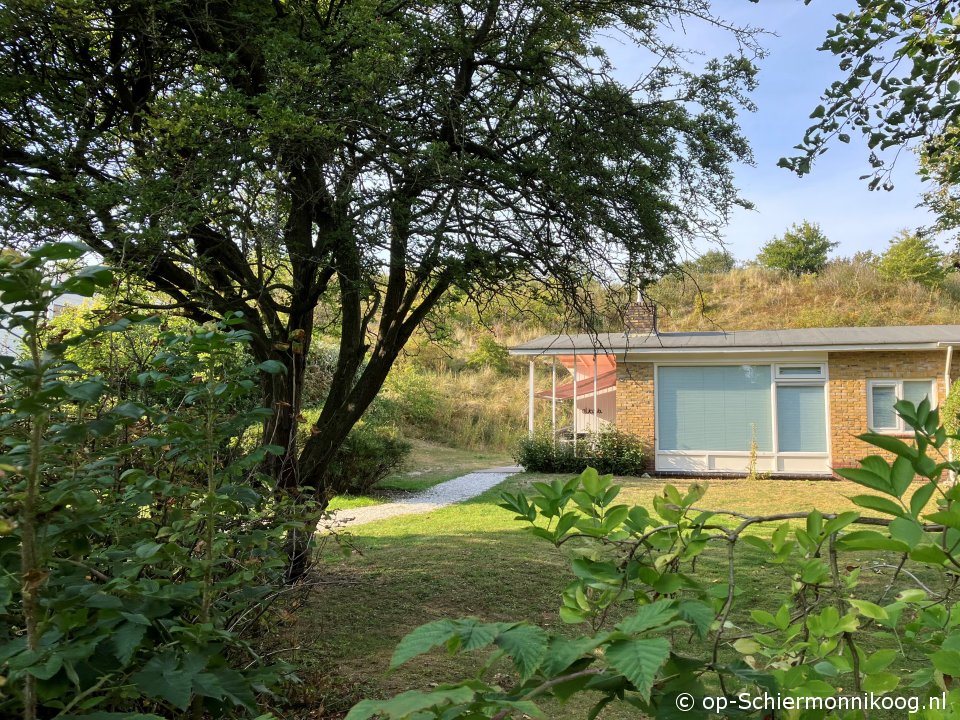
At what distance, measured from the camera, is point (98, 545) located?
2.20 m

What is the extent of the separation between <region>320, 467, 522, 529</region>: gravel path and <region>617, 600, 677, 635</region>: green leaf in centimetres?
870

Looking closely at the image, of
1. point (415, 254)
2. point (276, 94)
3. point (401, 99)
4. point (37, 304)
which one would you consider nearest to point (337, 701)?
point (415, 254)

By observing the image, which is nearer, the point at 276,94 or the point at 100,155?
the point at 276,94

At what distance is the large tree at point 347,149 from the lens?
13.0 ft

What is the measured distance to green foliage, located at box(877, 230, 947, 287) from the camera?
31.5 meters

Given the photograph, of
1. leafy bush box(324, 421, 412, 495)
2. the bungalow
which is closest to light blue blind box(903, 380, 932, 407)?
the bungalow

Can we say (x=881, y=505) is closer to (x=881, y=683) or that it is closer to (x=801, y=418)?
(x=881, y=683)

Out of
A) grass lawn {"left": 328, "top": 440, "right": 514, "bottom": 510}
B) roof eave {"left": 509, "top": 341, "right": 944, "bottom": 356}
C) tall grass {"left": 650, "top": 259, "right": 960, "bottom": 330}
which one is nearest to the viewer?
grass lawn {"left": 328, "top": 440, "right": 514, "bottom": 510}

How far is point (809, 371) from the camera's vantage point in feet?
52.1

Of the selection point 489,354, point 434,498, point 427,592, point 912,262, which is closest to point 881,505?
point 427,592

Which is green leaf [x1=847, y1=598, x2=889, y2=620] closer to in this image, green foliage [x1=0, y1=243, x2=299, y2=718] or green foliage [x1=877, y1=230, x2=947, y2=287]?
green foliage [x1=0, y1=243, x2=299, y2=718]

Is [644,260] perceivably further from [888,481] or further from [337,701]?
[888,481]

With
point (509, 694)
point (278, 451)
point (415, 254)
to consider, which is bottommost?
point (509, 694)

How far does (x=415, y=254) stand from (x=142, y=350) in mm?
1811
